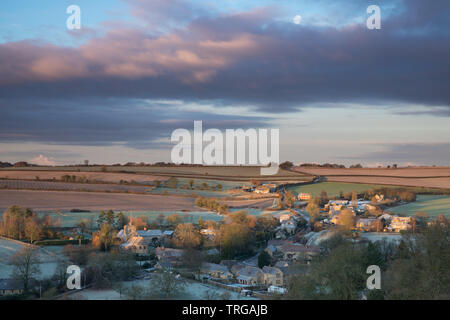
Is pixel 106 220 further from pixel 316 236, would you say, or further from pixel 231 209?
pixel 316 236

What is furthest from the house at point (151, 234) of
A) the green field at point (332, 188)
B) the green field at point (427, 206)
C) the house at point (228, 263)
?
the green field at point (427, 206)

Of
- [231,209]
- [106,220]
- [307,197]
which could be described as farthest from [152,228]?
[307,197]

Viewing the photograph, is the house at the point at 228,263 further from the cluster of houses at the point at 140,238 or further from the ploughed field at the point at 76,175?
the ploughed field at the point at 76,175

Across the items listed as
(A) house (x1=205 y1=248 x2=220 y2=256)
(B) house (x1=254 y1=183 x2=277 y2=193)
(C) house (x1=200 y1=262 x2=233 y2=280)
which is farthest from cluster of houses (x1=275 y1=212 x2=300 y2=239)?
(C) house (x1=200 y1=262 x2=233 y2=280)

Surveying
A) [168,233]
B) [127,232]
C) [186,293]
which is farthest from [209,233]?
[186,293]

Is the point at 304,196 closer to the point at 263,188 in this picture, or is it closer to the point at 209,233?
the point at 263,188

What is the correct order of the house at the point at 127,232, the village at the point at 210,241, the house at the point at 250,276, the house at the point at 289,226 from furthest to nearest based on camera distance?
the house at the point at 289,226 → the house at the point at 127,232 → the house at the point at 250,276 → the village at the point at 210,241

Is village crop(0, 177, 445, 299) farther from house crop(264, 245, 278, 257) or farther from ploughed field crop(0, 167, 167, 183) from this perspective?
ploughed field crop(0, 167, 167, 183)
